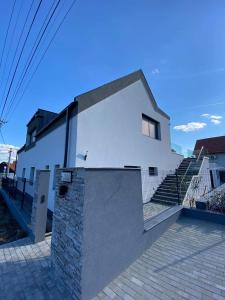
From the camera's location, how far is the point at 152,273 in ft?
9.09

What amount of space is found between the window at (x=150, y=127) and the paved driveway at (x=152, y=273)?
709 cm

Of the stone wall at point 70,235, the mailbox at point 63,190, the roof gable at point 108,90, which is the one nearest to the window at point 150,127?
the roof gable at point 108,90

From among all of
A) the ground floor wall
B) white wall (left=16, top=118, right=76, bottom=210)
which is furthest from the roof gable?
the ground floor wall

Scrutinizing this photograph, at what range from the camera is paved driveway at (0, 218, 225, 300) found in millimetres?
2367

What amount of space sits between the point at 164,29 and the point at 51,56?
173 inches

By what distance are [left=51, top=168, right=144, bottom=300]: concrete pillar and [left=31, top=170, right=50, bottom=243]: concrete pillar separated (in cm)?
134

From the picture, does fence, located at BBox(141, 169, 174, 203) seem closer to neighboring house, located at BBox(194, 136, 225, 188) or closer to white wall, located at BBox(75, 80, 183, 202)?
white wall, located at BBox(75, 80, 183, 202)

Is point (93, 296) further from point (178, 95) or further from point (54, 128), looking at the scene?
point (178, 95)

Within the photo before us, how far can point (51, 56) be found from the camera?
505cm

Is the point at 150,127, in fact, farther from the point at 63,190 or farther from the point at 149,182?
the point at 63,190

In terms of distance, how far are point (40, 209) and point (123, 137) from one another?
5.12m

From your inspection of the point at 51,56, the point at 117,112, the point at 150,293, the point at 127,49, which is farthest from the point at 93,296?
the point at 127,49

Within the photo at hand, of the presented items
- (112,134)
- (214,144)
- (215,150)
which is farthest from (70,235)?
(214,144)

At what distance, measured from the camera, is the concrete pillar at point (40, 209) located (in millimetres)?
4199
